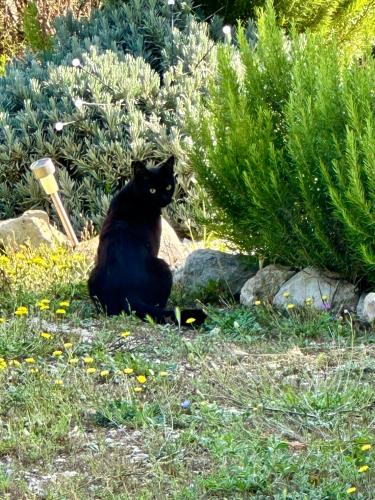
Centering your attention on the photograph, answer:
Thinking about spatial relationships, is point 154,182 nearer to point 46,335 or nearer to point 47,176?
point 47,176

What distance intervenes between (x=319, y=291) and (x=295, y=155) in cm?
85

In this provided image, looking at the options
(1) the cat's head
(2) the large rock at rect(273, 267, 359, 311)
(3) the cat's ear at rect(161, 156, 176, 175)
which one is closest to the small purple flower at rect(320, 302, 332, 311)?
(2) the large rock at rect(273, 267, 359, 311)

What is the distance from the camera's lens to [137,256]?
288 inches

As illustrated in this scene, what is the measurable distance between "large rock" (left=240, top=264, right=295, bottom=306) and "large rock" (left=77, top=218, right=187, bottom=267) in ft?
4.53

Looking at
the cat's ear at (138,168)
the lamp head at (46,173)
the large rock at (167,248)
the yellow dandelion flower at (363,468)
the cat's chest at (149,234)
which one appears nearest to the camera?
the yellow dandelion flower at (363,468)

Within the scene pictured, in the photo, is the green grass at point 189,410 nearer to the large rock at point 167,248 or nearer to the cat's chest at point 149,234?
the cat's chest at point 149,234

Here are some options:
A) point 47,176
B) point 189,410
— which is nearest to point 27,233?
point 47,176

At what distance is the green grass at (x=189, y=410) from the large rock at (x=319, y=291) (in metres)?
0.26

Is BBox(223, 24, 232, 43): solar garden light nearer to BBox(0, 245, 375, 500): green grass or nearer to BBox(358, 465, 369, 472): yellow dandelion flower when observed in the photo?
BBox(0, 245, 375, 500): green grass

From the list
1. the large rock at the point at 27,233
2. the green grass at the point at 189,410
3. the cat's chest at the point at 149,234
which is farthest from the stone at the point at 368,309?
the large rock at the point at 27,233

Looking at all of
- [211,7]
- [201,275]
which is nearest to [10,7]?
[211,7]

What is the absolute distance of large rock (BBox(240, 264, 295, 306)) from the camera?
7223 millimetres

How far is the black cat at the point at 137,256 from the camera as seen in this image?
704 centimetres

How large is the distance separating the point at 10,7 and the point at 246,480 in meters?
12.0
